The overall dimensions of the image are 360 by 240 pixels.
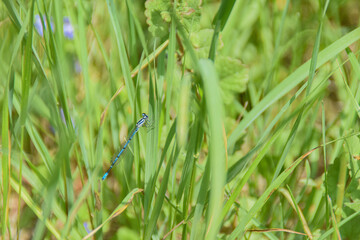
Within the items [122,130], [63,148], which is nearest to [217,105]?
[63,148]

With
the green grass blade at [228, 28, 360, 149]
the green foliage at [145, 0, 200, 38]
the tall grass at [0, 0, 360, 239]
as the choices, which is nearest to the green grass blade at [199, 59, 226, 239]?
the tall grass at [0, 0, 360, 239]

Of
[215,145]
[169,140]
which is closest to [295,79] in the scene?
[169,140]

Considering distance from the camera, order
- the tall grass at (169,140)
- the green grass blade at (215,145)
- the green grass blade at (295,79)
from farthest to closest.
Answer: the green grass blade at (295,79), the tall grass at (169,140), the green grass blade at (215,145)

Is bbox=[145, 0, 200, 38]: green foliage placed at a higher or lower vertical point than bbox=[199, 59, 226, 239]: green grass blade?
higher

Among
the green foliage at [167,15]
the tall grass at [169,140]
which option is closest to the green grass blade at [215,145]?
the tall grass at [169,140]

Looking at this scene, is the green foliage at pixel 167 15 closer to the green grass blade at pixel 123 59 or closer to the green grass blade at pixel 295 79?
the green grass blade at pixel 123 59

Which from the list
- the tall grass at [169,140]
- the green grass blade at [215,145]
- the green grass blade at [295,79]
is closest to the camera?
the green grass blade at [215,145]

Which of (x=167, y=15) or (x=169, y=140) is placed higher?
(x=167, y=15)

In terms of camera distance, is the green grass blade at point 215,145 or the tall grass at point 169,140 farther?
the tall grass at point 169,140

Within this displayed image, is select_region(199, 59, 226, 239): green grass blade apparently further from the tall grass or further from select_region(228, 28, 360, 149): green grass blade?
select_region(228, 28, 360, 149): green grass blade

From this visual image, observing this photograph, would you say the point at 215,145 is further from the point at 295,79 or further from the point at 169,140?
the point at 295,79

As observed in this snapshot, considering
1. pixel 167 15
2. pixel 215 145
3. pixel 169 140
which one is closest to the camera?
pixel 215 145
